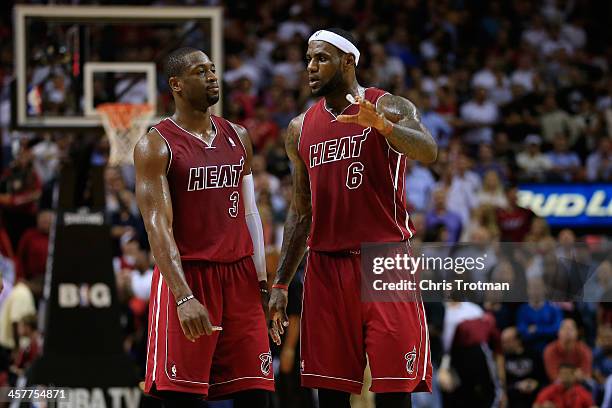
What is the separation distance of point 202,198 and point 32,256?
7.58m

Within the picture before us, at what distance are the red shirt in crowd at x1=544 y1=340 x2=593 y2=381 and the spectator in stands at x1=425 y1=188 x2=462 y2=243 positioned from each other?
2770 mm

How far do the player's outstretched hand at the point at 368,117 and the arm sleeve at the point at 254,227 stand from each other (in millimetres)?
920

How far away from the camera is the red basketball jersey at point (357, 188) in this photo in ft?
20.3

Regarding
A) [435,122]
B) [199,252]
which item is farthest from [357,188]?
[435,122]

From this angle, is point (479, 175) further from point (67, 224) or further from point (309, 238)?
point (309, 238)

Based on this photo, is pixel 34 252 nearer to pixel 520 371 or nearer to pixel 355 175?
pixel 520 371

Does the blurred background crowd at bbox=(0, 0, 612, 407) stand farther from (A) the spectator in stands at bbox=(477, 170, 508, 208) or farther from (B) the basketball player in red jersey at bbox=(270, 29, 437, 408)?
(B) the basketball player in red jersey at bbox=(270, 29, 437, 408)

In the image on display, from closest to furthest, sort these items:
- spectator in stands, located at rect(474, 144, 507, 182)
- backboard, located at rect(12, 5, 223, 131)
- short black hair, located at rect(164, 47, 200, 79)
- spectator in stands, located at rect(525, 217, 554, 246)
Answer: short black hair, located at rect(164, 47, 200, 79) < backboard, located at rect(12, 5, 223, 131) < spectator in stands, located at rect(525, 217, 554, 246) < spectator in stands, located at rect(474, 144, 507, 182)

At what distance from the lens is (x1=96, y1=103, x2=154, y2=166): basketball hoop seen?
11078mm

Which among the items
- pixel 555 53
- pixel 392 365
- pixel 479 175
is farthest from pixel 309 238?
pixel 555 53

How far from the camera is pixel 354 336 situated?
6.15 metres

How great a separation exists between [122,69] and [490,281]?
19.7 ft

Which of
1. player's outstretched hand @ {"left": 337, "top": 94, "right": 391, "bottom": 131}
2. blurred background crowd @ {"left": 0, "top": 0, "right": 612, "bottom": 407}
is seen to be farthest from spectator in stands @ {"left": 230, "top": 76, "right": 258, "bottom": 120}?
player's outstretched hand @ {"left": 337, "top": 94, "right": 391, "bottom": 131}

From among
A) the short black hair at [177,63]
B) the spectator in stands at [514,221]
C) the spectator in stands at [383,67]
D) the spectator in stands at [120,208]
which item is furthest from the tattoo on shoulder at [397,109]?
the spectator in stands at [383,67]
